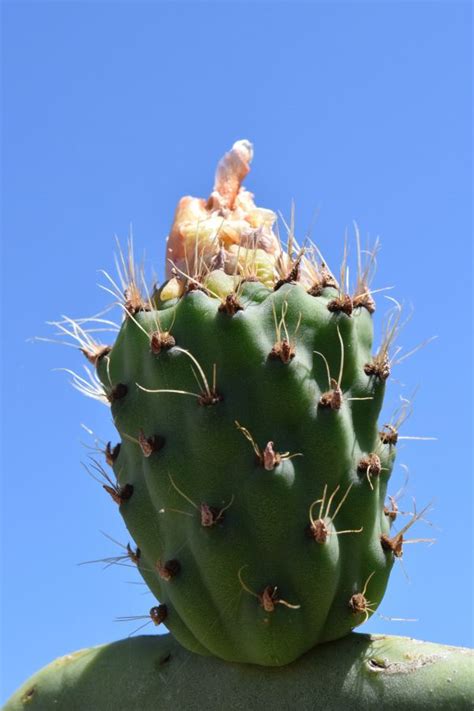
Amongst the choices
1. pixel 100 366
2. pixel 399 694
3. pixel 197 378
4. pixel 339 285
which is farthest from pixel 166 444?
pixel 399 694

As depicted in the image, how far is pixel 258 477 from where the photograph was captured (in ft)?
9.29

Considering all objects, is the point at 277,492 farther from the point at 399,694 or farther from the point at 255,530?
the point at 399,694

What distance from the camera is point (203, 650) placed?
303cm

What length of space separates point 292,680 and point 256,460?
2.09 ft

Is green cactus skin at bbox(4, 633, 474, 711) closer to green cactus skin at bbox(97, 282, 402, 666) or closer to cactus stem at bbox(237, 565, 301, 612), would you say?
green cactus skin at bbox(97, 282, 402, 666)

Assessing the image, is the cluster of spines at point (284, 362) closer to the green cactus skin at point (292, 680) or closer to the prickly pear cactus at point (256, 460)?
the prickly pear cactus at point (256, 460)

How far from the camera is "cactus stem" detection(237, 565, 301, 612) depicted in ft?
9.15

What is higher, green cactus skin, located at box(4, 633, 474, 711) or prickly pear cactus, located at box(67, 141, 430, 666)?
prickly pear cactus, located at box(67, 141, 430, 666)

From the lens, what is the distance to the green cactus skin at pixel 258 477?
9.30ft

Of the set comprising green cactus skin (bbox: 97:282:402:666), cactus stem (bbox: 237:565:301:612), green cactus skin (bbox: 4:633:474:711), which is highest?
green cactus skin (bbox: 97:282:402:666)

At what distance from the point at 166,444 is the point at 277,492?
35cm

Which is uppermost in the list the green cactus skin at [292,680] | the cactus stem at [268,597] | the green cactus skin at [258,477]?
the green cactus skin at [258,477]

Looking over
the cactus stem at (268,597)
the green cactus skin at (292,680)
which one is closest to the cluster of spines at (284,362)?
the cactus stem at (268,597)

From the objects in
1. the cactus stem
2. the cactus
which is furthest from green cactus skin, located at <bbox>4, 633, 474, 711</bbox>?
the cactus stem
